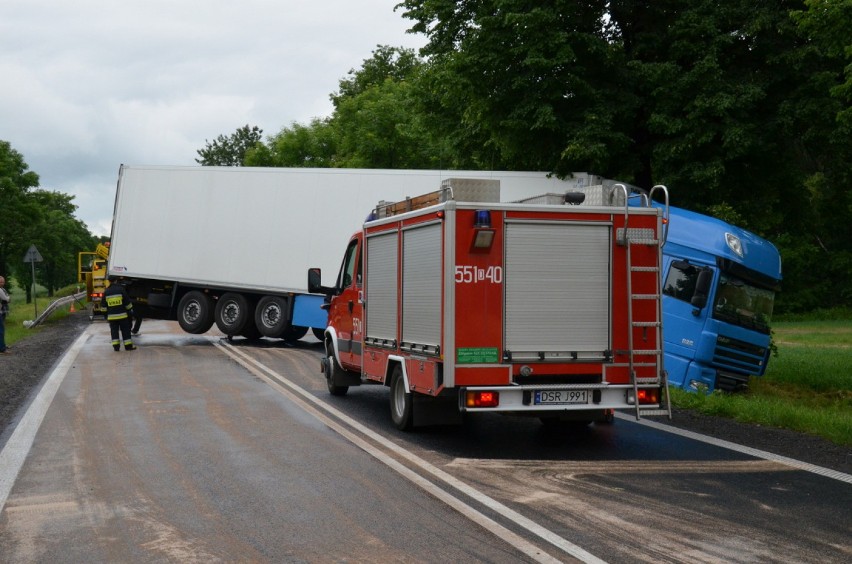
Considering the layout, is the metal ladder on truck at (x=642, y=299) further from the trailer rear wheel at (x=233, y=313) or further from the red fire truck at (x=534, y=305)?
the trailer rear wheel at (x=233, y=313)

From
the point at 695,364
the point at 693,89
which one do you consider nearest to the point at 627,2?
the point at 693,89

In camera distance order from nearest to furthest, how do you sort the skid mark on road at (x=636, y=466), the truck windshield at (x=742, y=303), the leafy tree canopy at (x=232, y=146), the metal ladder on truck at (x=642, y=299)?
the skid mark on road at (x=636, y=466)
the metal ladder on truck at (x=642, y=299)
the truck windshield at (x=742, y=303)
the leafy tree canopy at (x=232, y=146)

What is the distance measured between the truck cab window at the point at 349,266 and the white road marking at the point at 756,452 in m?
3.88

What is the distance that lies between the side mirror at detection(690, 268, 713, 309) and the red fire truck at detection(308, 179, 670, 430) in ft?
16.6

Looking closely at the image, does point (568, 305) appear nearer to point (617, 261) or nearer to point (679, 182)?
point (617, 261)

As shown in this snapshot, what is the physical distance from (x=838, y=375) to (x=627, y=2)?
840 cm

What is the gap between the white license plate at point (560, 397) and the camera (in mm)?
9000

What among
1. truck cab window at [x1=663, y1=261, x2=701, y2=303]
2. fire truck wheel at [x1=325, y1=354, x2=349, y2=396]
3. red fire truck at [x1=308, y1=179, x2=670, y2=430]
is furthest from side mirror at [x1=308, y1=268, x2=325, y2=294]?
truck cab window at [x1=663, y1=261, x2=701, y2=303]

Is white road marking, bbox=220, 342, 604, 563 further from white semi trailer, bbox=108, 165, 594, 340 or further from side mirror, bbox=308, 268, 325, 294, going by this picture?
white semi trailer, bbox=108, 165, 594, 340

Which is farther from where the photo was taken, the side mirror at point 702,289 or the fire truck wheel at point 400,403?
the side mirror at point 702,289

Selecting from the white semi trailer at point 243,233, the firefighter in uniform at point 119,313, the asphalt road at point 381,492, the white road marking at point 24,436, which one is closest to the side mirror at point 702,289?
the asphalt road at point 381,492

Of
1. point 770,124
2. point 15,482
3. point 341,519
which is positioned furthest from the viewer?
point 770,124

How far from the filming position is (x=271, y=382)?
14711mm

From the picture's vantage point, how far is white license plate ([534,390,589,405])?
900 cm
